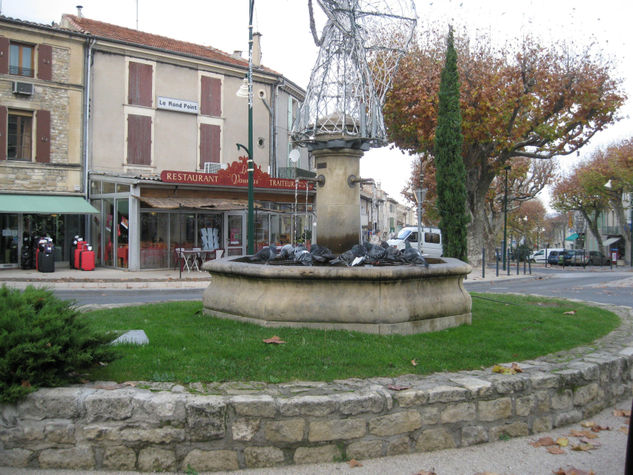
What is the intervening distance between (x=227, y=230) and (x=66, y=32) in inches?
411

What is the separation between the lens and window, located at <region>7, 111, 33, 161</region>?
21.8 metres

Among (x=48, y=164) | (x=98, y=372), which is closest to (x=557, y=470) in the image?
(x=98, y=372)

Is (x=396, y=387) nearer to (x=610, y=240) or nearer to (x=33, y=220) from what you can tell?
(x=33, y=220)

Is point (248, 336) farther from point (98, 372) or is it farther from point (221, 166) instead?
point (221, 166)

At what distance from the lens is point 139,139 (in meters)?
24.5

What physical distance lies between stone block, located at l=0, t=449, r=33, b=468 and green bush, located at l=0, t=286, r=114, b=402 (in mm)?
371

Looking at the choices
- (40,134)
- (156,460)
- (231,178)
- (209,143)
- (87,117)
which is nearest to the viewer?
(156,460)

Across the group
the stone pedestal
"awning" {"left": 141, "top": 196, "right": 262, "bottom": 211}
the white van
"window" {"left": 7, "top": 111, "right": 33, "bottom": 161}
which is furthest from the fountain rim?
the white van

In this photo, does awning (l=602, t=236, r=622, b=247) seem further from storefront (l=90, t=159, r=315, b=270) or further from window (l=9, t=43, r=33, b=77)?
window (l=9, t=43, r=33, b=77)

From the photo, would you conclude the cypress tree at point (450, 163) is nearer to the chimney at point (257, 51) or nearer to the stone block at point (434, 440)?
the chimney at point (257, 51)

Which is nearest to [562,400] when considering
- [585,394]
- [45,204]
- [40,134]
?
[585,394]

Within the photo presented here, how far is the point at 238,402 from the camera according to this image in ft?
12.7

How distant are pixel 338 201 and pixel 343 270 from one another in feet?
9.06

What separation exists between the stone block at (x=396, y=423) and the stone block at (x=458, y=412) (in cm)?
22
